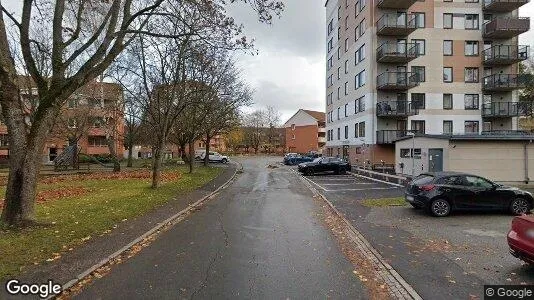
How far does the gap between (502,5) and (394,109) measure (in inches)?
593

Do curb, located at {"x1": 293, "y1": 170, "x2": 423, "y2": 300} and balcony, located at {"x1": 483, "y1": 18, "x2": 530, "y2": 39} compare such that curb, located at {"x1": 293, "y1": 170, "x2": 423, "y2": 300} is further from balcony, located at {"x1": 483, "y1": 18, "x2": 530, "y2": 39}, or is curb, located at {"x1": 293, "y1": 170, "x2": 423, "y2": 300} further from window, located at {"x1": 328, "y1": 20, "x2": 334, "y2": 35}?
window, located at {"x1": 328, "y1": 20, "x2": 334, "y2": 35}

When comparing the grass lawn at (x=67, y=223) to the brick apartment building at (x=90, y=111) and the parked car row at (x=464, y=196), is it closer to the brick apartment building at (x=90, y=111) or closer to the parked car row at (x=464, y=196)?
the parked car row at (x=464, y=196)

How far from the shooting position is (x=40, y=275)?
581cm

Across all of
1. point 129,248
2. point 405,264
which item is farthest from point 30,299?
point 405,264

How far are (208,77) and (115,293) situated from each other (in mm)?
24024

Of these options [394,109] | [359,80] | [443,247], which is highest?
[359,80]

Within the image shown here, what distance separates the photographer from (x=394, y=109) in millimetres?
36219

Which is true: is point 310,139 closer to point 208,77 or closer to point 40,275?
point 208,77

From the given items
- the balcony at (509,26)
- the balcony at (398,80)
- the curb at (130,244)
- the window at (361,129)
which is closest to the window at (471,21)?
the balcony at (509,26)

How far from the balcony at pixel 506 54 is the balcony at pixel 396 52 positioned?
28.5 ft

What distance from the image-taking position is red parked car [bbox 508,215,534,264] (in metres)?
5.97

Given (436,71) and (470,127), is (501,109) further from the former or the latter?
(436,71)

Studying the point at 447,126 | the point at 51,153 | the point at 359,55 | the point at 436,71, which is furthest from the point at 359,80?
the point at 51,153

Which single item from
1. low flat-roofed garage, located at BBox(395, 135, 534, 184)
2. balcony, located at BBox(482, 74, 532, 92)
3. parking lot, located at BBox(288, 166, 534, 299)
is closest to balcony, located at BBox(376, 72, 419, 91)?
balcony, located at BBox(482, 74, 532, 92)
